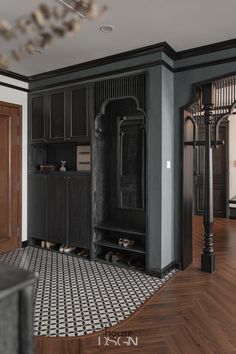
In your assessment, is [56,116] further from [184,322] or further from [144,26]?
[184,322]

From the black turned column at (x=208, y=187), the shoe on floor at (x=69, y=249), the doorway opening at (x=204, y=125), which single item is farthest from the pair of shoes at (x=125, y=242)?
the black turned column at (x=208, y=187)

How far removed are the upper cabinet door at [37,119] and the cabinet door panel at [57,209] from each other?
0.70m

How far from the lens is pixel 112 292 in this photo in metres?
2.96

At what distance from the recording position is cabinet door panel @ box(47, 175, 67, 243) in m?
4.28

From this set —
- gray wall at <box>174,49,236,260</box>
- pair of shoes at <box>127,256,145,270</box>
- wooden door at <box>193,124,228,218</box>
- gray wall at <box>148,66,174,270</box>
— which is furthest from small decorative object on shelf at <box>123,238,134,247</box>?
wooden door at <box>193,124,228,218</box>

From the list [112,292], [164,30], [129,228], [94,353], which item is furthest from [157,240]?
[164,30]

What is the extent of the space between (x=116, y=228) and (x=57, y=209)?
1108 millimetres

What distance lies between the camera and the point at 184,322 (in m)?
2.39

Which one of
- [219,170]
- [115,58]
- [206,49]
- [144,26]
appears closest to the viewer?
[144,26]

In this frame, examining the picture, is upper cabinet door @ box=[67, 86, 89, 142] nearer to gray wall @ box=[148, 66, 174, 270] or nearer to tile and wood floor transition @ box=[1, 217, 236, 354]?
gray wall @ box=[148, 66, 174, 270]

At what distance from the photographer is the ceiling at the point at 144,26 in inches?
99.5

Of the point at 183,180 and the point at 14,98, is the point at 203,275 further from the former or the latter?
the point at 14,98

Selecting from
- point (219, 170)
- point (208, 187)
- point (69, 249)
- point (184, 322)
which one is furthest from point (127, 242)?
point (219, 170)

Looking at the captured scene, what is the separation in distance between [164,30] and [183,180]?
5.72ft
